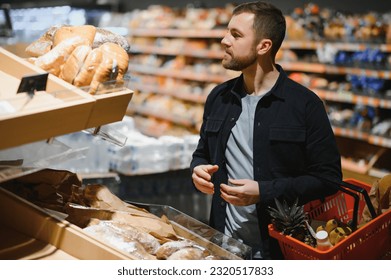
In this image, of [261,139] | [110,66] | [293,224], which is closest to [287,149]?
[261,139]

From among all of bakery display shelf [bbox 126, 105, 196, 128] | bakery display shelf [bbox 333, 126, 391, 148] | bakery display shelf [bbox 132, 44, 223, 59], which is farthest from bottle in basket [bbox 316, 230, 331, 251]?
bakery display shelf [bbox 126, 105, 196, 128]

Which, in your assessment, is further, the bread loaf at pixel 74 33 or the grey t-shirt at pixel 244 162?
the grey t-shirt at pixel 244 162

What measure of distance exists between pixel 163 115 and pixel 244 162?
16.3 ft

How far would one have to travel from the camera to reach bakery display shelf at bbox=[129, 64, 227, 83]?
250 inches

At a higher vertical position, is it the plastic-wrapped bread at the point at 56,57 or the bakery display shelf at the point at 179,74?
the plastic-wrapped bread at the point at 56,57

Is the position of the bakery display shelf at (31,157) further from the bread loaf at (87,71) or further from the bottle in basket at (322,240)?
the bottle in basket at (322,240)

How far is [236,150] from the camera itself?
2.24 metres

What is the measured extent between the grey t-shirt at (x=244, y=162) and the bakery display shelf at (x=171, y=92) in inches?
165

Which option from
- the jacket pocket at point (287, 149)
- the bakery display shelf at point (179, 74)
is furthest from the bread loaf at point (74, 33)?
the bakery display shelf at point (179, 74)

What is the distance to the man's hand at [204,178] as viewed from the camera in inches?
80.9

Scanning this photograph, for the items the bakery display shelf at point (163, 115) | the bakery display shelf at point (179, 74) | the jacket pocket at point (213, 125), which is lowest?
the bakery display shelf at point (163, 115)

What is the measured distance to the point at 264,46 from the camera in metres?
2.15

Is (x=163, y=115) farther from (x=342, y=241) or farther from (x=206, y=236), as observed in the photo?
(x=342, y=241)
